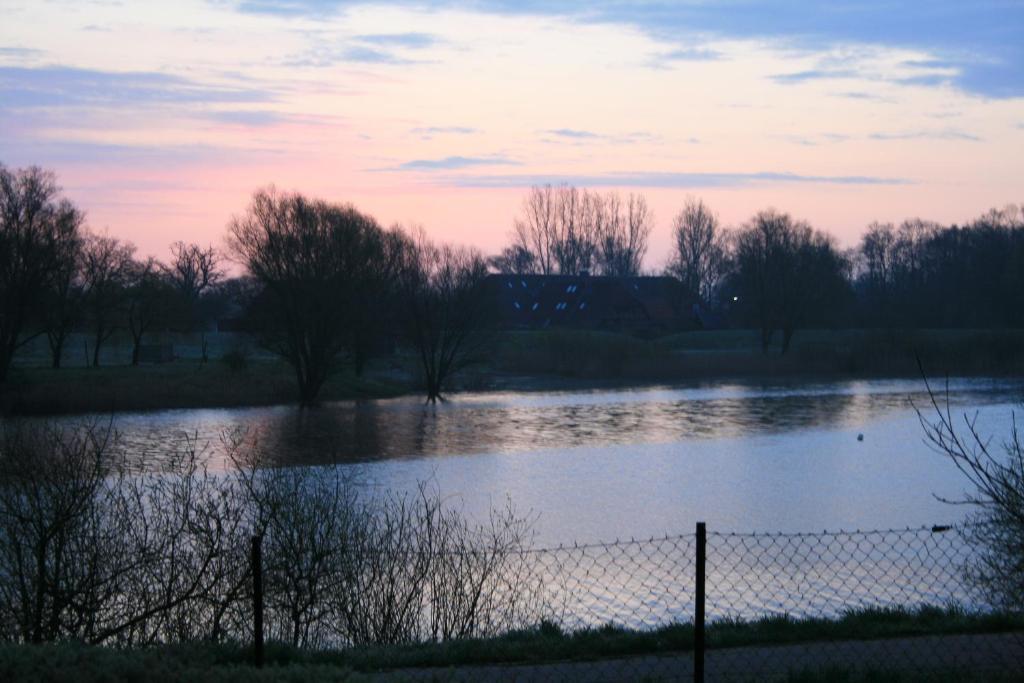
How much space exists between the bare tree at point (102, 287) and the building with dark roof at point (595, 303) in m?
30.4

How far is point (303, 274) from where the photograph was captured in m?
40.1

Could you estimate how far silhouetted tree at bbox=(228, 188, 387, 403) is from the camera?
4009cm

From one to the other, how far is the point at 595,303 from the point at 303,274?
41.1 m

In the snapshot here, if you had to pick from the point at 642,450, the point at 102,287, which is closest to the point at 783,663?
the point at 642,450

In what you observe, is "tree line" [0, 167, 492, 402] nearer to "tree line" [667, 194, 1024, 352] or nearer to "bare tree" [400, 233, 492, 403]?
"bare tree" [400, 233, 492, 403]

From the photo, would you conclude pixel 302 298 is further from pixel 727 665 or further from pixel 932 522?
pixel 727 665

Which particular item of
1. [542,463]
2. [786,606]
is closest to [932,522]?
[786,606]

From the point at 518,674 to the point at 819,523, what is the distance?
36.7 ft

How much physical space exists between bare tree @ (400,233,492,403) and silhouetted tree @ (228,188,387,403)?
423 centimetres

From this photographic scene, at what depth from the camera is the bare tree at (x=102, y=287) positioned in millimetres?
47625

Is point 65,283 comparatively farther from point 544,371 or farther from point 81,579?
point 81,579

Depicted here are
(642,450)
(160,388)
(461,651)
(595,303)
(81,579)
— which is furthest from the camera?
(595,303)

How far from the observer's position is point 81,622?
825 cm

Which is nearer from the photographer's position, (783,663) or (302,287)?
(783,663)
